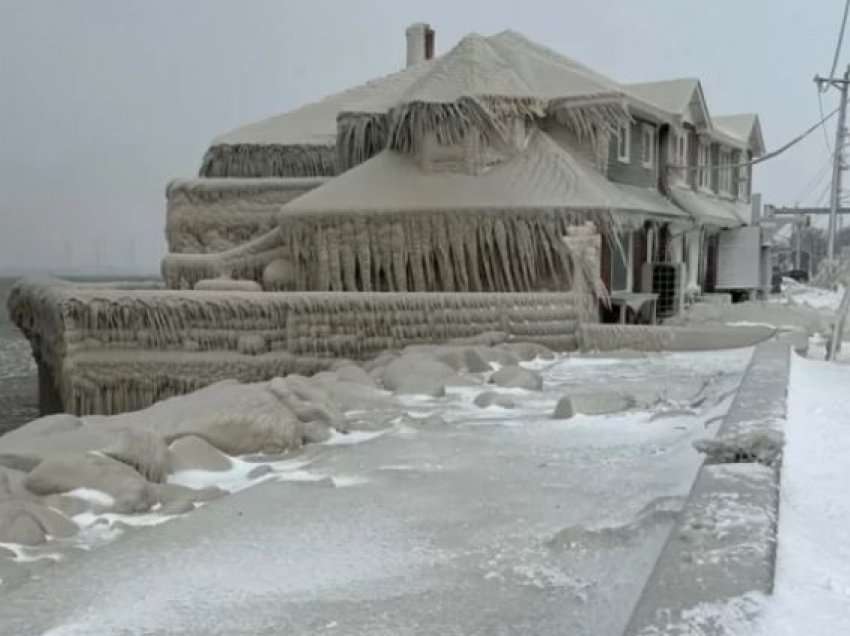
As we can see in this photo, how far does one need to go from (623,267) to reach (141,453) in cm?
1457

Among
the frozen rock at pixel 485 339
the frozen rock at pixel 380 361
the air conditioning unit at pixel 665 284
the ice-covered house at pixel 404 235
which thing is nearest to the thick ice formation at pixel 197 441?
the frozen rock at pixel 380 361

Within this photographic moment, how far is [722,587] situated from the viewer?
2742mm

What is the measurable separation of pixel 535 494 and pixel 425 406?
311 centimetres

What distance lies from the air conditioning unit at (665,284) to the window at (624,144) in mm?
2509

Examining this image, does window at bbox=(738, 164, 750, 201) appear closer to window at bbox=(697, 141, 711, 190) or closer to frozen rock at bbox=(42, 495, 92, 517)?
window at bbox=(697, 141, 711, 190)

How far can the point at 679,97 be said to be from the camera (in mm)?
21422

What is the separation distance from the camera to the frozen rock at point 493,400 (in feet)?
26.2

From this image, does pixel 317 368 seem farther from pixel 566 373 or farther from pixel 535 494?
pixel 535 494

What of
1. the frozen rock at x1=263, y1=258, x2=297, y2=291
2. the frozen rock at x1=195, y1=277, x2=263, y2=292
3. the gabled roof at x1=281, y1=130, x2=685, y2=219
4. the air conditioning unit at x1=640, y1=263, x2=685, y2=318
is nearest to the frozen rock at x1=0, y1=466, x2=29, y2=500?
the frozen rock at x1=195, y1=277, x2=263, y2=292

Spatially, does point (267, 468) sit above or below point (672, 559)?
below

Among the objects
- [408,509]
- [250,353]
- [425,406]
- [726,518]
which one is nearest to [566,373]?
[425,406]

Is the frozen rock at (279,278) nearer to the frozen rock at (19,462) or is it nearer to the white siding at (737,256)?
the frozen rock at (19,462)

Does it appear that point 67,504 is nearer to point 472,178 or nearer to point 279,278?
point 279,278

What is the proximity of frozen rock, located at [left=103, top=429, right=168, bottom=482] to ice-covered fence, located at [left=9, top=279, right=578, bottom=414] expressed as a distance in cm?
624
